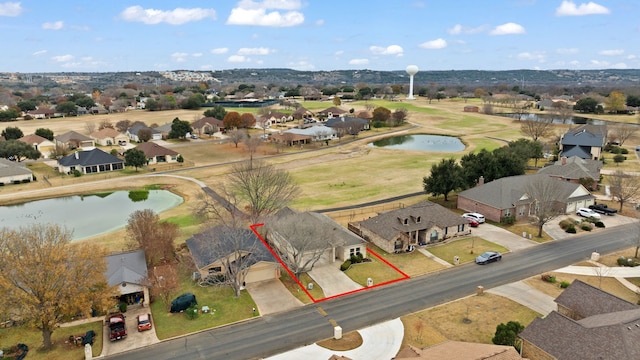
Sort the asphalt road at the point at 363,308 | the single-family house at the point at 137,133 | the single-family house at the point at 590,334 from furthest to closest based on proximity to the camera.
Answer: the single-family house at the point at 137,133 → the asphalt road at the point at 363,308 → the single-family house at the point at 590,334

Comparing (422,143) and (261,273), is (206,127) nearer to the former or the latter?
(422,143)

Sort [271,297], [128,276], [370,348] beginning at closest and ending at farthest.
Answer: [370,348]
[128,276]
[271,297]

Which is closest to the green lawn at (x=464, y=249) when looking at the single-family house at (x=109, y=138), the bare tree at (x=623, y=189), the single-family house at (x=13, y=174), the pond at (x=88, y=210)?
the bare tree at (x=623, y=189)

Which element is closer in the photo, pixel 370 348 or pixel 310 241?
pixel 370 348

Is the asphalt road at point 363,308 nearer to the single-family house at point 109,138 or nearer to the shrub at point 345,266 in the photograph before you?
the shrub at point 345,266

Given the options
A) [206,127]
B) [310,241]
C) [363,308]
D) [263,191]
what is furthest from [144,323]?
[206,127]

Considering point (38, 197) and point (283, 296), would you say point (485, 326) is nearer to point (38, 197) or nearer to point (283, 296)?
point (283, 296)
